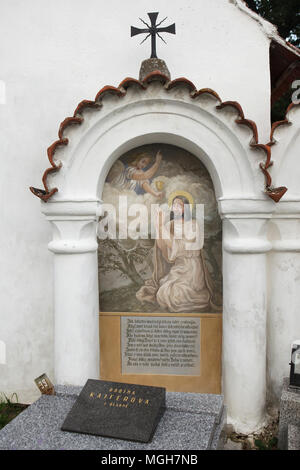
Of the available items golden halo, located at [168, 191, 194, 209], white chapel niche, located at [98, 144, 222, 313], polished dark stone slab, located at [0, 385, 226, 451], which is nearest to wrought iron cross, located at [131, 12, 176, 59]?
white chapel niche, located at [98, 144, 222, 313]

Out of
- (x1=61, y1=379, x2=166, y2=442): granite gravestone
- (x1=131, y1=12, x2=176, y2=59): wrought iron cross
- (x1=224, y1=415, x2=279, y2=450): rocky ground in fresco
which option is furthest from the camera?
(x1=131, y1=12, x2=176, y2=59): wrought iron cross

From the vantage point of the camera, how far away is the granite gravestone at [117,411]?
2980 millimetres

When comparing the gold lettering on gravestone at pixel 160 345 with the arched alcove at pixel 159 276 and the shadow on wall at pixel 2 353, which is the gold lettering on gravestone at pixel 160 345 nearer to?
the arched alcove at pixel 159 276

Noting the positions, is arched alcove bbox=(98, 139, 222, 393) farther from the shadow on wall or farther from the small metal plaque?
the shadow on wall

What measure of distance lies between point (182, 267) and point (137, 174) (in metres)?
1.32

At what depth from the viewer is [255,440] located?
3906mm

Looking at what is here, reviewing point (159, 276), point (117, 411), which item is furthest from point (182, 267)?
point (117, 411)

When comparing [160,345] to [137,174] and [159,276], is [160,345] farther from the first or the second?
[137,174]

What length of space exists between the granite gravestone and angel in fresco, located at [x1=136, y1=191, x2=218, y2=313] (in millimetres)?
1436

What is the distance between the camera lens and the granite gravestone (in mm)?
2980

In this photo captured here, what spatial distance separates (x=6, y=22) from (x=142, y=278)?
3950 millimetres

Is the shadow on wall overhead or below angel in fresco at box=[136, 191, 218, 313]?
below

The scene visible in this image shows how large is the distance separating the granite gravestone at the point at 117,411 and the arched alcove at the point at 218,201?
2.93ft

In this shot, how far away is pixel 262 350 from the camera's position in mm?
4098
